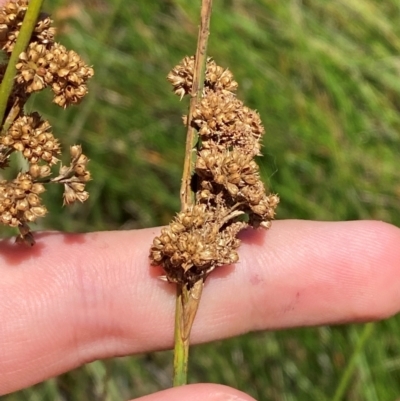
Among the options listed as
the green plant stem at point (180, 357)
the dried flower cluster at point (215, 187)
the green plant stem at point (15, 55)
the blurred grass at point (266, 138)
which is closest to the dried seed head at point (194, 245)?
the dried flower cluster at point (215, 187)

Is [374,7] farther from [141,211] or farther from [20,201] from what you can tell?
[20,201]

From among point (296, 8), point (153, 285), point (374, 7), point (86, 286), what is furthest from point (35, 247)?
point (374, 7)

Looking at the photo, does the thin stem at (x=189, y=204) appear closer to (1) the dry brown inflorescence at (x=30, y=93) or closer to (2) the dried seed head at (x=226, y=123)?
(2) the dried seed head at (x=226, y=123)

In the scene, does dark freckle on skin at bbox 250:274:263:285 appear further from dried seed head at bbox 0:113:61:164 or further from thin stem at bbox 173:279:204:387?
dried seed head at bbox 0:113:61:164

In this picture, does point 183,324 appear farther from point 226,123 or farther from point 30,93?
point 30,93

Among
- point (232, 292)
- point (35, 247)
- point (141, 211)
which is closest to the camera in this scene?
point (35, 247)

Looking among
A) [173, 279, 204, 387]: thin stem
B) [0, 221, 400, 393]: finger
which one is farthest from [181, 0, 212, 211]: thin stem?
[0, 221, 400, 393]: finger
